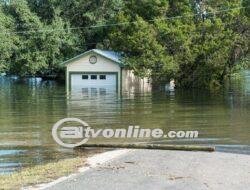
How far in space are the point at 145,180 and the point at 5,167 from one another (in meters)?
4.64

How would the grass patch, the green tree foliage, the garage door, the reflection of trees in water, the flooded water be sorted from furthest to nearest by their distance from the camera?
the green tree foliage → the garage door → the reflection of trees in water → the flooded water → the grass patch

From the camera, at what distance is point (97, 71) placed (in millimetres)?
55469

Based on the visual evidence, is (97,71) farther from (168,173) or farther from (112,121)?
(168,173)

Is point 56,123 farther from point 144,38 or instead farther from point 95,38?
point 95,38

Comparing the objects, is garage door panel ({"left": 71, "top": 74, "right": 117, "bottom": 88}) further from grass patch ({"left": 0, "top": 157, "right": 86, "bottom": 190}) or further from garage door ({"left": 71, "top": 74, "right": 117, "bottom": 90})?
grass patch ({"left": 0, "top": 157, "right": 86, "bottom": 190})

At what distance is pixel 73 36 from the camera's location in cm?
6406

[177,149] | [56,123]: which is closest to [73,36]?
[56,123]

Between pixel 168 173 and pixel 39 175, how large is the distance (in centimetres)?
239

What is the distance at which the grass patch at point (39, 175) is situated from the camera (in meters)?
9.60

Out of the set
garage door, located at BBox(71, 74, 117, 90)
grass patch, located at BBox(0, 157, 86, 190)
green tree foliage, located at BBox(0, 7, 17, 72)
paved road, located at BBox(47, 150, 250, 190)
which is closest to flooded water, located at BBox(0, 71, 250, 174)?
grass patch, located at BBox(0, 157, 86, 190)

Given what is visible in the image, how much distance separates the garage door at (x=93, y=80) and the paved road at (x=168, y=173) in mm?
41372

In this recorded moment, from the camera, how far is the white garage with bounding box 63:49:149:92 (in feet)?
178

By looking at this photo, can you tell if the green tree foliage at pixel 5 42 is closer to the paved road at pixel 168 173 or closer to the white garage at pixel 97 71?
the white garage at pixel 97 71

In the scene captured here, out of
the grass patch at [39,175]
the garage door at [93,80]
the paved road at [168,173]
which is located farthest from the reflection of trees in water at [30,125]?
the garage door at [93,80]
